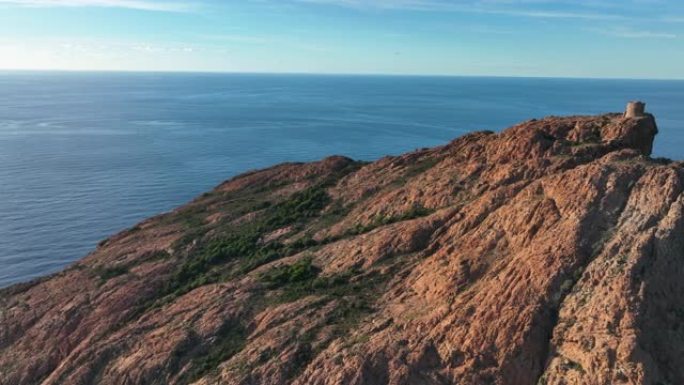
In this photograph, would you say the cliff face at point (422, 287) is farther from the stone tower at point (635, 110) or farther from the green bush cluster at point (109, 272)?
the stone tower at point (635, 110)

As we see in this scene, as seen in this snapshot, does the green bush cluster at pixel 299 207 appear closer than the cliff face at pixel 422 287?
No

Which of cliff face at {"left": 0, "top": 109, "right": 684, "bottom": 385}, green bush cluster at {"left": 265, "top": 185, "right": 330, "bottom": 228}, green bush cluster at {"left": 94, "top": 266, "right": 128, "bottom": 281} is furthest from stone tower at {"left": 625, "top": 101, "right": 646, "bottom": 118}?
green bush cluster at {"left": 94, "top": 266, "right": 128, "bottom": 281}

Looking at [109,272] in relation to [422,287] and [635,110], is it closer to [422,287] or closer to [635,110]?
[422,287]

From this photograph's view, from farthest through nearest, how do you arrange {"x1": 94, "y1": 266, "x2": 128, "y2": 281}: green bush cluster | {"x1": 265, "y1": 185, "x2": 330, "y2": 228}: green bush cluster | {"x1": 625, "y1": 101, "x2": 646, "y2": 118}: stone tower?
{"x1": 265, "y1": 185, "x2": 330, "y2": 228}: green bush cluster, {"x1": 94, "y1": 266, "x2": 128, "y2": 281}: green bush cluster, {"x1": 625, "y1": 101, "x2": 646, "y2": 118}: stone tower

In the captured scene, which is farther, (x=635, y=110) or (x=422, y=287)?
(x=635, y=110)

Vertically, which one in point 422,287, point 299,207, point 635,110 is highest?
point 635,110

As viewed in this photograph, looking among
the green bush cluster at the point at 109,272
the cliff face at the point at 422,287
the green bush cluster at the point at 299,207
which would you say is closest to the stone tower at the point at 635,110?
the cliff face at the point at 422,287

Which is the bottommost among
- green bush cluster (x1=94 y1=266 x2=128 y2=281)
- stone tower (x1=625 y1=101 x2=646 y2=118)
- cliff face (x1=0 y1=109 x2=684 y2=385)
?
green bush cluster (x1=94 y1=266 x2=128 y2=281)

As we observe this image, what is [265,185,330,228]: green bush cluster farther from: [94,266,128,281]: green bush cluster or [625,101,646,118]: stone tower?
[625,101,646,118]: stone tower

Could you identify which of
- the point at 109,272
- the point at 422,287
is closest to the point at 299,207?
the point at 109,272
